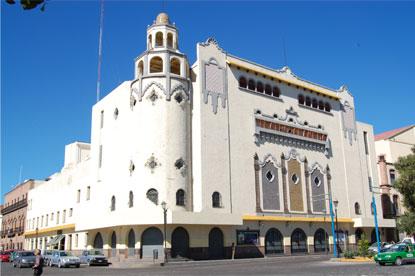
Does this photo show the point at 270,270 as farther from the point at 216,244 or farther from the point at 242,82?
the point at 242,82

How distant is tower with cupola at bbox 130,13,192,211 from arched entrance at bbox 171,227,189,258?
73.7 inches

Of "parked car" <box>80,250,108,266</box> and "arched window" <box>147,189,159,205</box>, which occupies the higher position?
"arched window" <box>147,189,159,205</box>

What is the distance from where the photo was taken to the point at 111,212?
132 feet

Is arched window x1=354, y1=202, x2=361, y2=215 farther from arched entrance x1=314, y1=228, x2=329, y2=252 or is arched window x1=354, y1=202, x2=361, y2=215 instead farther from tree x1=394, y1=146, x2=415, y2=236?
arched entrance x1=314, y1=228, x2=329, y2=252

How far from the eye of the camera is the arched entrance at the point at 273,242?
4072cm

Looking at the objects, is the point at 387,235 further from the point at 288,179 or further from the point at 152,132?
the point at 152,132

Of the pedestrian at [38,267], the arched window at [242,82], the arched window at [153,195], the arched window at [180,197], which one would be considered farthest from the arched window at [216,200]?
the pedestrian at [38,267]

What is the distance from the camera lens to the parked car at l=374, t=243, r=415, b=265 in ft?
80.0

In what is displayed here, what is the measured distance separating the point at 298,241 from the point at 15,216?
174 feet

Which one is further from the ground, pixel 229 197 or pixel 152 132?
pixel 152 132

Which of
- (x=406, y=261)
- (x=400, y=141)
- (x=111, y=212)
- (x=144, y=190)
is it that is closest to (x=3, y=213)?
(x=111, y=212)

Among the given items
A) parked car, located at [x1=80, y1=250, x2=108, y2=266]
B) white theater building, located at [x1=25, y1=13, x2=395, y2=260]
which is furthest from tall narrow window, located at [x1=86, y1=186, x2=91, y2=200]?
parked car, located at [x1=80, y1=250, x2=108, y2=266]

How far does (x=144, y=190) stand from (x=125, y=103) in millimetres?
9716

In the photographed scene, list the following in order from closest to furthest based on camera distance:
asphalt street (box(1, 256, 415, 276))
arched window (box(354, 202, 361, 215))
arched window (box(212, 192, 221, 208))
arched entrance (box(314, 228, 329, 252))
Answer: asphalt street (box(1, 256, 415, 276)), arched window (box(212, 192, 221, 208)), arched entrance (box(314, 228, 329, 252)), arched window (box(354, 202, 361, 215))
